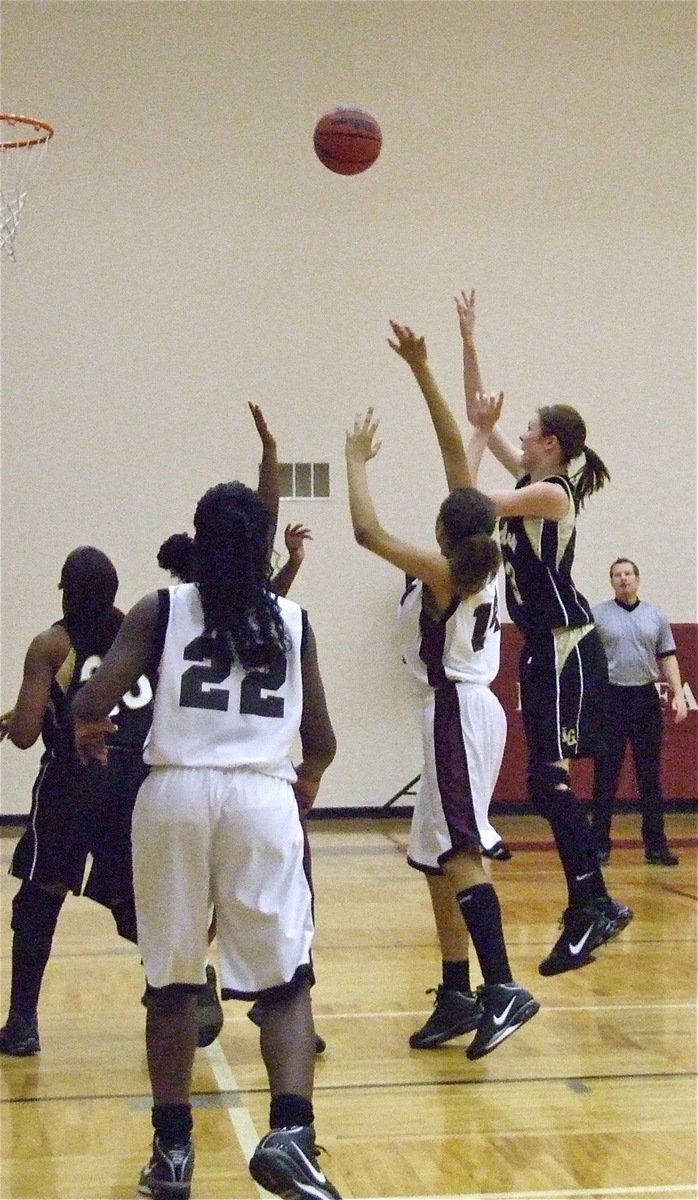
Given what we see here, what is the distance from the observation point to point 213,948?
23.0 ft

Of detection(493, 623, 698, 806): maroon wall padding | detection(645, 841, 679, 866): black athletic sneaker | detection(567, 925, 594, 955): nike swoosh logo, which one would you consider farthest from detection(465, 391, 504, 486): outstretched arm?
detection(493, 623, 698, 806): maroon wall padding

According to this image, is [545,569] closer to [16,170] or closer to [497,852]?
[497,852]

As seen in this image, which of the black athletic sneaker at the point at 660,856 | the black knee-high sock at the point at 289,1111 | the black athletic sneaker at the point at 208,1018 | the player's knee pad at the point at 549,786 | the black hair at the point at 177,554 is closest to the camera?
the black knee-high sock at the point at 289,1111

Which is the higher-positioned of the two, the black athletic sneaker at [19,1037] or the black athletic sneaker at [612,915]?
the black athletic sneaker at [612,915]

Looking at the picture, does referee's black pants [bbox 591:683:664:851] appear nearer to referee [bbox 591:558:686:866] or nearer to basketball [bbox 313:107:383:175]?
referee [bbox 591:558:686:866]

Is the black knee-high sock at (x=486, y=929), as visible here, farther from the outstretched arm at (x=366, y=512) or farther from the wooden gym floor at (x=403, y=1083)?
the outstretched arm at (x=366, y=512)

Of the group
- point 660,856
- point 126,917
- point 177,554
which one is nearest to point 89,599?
point 177,554

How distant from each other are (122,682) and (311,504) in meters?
8.27

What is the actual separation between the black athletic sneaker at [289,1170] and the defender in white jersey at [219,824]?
1.7 inches

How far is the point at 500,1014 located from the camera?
470cm

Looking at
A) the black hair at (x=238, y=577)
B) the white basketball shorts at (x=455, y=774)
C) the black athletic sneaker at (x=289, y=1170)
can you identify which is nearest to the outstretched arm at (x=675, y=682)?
the white basketball shorts at (x=455, y=774)

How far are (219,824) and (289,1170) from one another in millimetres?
757

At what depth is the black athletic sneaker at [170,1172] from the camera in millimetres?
3557

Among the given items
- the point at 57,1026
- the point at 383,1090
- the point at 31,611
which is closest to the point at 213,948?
the point at 57,1026
